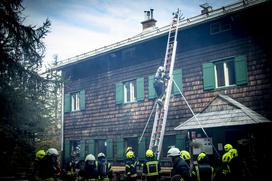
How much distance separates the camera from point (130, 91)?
638 inches

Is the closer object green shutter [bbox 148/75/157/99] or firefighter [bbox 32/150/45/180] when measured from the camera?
firefighter [bbox 32/150/45/180]

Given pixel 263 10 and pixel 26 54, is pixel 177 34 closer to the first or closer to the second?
pixel 263 10

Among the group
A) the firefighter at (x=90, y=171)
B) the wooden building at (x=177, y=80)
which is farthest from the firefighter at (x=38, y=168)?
the wooden building at (x=177, y=80)

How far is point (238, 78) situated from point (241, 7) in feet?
9.65

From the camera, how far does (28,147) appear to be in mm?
11016

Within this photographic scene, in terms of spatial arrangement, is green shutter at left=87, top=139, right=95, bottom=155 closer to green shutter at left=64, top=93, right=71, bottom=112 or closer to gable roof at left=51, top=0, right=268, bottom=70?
green shutter at left=64, top=93, right=71, bottom=112

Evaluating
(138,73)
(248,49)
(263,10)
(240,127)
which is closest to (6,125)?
(138,73)

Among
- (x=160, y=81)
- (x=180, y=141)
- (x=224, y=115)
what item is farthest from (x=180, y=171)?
(x=180, y=141)

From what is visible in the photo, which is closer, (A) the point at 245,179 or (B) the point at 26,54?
(A) the point at 245,179

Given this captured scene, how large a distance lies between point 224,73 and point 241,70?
85cm

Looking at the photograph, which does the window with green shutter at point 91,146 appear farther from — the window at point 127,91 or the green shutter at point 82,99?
the window at point 127,91

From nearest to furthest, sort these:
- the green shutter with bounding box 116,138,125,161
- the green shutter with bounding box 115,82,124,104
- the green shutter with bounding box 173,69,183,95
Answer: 1. the green shutter with bounding box 173,69,183,95
2. the green shutter with bounding box 116,138,125,161
3. the green shutter with bounding box 115,82,124,104

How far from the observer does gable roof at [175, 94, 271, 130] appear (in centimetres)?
1043

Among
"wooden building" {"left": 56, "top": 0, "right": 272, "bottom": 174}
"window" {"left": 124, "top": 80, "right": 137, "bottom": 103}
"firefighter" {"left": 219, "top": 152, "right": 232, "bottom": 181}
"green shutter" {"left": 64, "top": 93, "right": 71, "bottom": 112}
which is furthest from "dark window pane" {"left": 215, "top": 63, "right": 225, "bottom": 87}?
"green shutter" {"left": 64, "top": 93, "right": 71, "bottom": 112}
